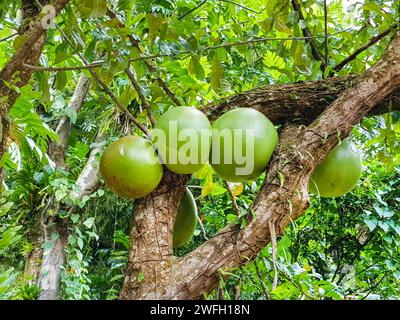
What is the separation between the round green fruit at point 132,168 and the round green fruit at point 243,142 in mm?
144

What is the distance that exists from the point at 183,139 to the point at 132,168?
0.40 feet

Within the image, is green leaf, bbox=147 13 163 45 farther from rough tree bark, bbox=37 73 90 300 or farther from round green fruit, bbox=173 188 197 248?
rough tree bark, bbox=37 73 90 300

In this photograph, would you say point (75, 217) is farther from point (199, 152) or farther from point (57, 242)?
point (199, 152)

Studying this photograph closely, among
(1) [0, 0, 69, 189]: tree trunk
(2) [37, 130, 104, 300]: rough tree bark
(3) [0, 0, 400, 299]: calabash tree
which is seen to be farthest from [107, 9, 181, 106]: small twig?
(2) [37, 130, 104, 300]: rough tree bark

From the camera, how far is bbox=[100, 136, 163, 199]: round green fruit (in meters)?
1.00

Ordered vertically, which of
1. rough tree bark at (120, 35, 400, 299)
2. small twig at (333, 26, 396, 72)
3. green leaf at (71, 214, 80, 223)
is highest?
small twig at (333, 26, 396, 72)

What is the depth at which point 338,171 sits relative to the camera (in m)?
1.09

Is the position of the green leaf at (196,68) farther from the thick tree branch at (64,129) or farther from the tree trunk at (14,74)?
the thick tree branch at (64,129)

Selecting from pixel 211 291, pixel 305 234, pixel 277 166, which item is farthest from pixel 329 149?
pixel 305 234

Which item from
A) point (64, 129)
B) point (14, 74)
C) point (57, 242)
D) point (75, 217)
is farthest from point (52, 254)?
point (14, 74)

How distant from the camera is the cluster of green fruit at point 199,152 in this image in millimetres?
1007

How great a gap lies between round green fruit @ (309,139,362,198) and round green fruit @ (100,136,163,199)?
358 millimetres

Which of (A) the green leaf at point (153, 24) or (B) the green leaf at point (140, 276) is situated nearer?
(B) the green leaf at point (140, 276)

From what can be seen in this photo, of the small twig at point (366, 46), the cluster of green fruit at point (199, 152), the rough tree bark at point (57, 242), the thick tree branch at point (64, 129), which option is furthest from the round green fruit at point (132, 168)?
the thick tree branch at point (64, 129)
